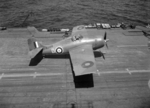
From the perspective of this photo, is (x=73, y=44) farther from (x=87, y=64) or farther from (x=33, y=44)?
(x=33, y=44)

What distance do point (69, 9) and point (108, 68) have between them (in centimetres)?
5568

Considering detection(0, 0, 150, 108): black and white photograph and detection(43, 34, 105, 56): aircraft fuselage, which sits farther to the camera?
detection(43, 34, 105, 56): aircraft fuselage

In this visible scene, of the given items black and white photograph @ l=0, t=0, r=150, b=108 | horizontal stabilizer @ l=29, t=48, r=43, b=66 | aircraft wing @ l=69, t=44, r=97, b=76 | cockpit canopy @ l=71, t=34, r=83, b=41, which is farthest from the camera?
cockpit canopy @ l=71, t=34, r=83, b=41

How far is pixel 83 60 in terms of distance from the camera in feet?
60.0

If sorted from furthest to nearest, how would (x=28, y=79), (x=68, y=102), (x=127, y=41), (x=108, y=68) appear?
(x=127, y=41), (x=108, y=68), (x=28, y=79), (x=68, y=102)

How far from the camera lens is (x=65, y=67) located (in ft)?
68.4

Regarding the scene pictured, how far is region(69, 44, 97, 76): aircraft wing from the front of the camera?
16.2 meters

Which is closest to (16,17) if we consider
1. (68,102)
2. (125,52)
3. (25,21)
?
(25,21)

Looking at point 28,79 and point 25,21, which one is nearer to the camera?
point 28,79

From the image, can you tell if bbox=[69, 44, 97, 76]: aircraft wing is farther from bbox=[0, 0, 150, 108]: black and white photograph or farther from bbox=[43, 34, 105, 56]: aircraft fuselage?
bbox=[43, 34, 105, 56]: aircraft fuselage

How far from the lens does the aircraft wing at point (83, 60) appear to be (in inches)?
640

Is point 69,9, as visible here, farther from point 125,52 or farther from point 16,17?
point 125,52

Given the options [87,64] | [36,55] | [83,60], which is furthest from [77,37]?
[36,55]

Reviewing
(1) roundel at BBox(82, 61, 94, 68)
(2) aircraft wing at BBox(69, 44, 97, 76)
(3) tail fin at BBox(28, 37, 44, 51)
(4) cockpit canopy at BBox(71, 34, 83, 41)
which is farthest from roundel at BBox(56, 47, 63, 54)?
(1) roundel at BBox(82, 61, 94, 68)
